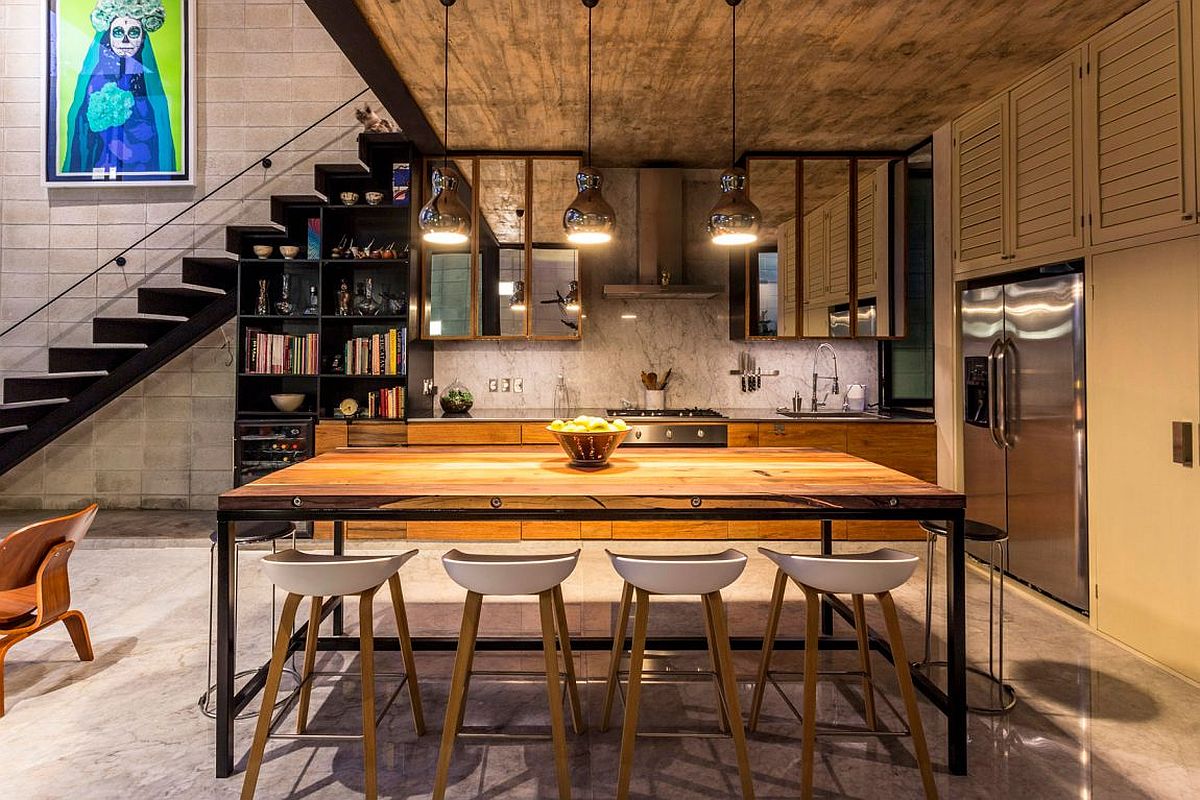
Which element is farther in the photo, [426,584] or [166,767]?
[426,584]

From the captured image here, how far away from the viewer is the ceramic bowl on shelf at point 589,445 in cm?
250

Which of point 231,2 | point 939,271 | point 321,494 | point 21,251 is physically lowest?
point 321,494

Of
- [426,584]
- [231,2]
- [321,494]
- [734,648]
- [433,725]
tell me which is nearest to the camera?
[321,494]

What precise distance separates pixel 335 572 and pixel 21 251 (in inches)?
239

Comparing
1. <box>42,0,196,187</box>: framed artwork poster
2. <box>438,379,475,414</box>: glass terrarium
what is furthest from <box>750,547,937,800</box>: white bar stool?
<box>42,0,196,187</box>: framed artwork poster

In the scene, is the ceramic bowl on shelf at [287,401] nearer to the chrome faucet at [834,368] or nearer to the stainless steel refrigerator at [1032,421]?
the chrome faucet at [834,368]

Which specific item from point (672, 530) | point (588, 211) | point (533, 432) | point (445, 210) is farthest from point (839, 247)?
point (445, 210)

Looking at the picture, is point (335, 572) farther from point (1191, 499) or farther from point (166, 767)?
point (1191, 499)

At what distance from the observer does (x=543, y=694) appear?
8.61 feet

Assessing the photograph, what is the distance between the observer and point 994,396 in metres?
3.90

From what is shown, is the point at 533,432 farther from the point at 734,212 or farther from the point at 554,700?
the point at 554,700

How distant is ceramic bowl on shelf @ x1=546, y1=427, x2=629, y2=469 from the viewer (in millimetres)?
2496

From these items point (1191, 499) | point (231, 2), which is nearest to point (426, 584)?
point (1191, 499)

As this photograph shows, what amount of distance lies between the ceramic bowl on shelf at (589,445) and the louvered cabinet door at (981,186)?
115 inches
